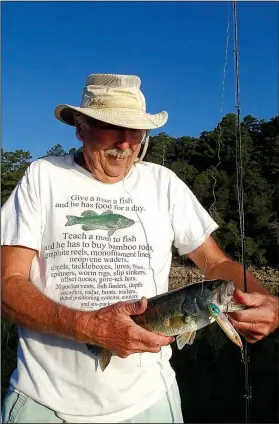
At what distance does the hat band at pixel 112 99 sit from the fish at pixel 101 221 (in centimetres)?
59

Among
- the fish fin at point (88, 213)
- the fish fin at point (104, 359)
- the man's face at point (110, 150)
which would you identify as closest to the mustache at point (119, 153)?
the man's face at point (110, 150)

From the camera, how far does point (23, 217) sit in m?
2.46

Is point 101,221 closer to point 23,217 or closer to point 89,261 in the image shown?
point 89,261

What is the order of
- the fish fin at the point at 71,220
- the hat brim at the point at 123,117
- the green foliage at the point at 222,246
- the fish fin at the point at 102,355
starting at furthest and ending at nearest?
the green foliage at the point at 222,246, the hat brim at the point at 123,117, the fish fin at the point at 71,220, the fish fin at the point at 102,355

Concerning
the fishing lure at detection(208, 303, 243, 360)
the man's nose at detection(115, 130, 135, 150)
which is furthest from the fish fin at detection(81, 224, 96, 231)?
the fishing lure at detection(208, 303, 243, 360)

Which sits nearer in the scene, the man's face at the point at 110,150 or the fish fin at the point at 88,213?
the fish fin at the point at 88,213

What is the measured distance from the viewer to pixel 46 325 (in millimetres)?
2320

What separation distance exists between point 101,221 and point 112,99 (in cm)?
68

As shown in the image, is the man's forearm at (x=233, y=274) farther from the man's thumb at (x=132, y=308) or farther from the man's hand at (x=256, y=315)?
the man's thumb at (x=132, y=308)

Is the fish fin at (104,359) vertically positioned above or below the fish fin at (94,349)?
below

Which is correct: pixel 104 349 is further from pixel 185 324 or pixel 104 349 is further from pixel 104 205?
pixel 104 205

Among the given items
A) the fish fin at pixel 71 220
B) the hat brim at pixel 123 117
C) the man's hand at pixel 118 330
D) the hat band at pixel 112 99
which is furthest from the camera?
the hat band at pixel 112 99

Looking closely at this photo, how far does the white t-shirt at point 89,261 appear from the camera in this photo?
2.39 m

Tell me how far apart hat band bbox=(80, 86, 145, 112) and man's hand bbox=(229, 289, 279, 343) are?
1.11 meters
